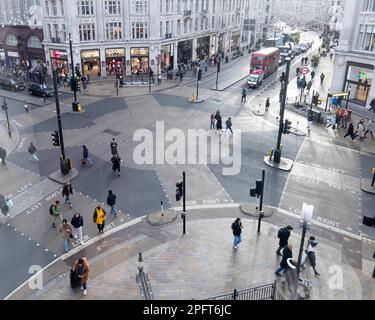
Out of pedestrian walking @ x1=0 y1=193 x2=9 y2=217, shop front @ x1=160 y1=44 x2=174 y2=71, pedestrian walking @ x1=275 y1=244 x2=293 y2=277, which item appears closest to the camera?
pedestrian walking @ x1=275 y1=244 x2=293 y2=277

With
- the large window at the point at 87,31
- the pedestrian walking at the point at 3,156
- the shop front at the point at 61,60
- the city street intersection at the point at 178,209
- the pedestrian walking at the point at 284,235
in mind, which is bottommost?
the city street intersection at the point at 178,209

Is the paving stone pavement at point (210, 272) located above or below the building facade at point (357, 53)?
below

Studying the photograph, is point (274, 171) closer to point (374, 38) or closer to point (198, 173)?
point (198, 173)

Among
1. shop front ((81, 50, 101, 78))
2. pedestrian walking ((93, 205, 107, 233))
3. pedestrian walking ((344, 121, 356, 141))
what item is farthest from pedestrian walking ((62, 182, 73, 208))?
shop front ((81, 50, 101, 78))

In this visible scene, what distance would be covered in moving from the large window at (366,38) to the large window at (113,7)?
95.8ft

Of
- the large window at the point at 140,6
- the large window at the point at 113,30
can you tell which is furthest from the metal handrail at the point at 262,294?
the large window at the point at 140,6

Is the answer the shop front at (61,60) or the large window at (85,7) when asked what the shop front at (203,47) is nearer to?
the large window at (85,7)

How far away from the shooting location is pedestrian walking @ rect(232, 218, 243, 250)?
1542 centimetres

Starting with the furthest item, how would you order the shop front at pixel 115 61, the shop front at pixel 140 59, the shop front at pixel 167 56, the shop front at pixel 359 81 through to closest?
the shop front at pixel 167 56 → the shop front at pixel 140 59 → the shop front at pixel 115 61 → the shop front at pixel 359 81

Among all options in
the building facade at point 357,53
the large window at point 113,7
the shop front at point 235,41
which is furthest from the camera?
the shop front at point 235,41

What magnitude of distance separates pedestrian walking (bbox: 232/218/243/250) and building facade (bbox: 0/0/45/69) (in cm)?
4315

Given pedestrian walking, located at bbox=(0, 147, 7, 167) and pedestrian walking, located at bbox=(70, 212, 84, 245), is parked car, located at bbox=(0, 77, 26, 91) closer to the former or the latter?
pedestrian walking, located at bbox=(0, 147, 7, 167)

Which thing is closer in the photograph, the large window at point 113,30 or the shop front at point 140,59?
the large window at point 113,30

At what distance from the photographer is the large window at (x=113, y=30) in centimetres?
4784
